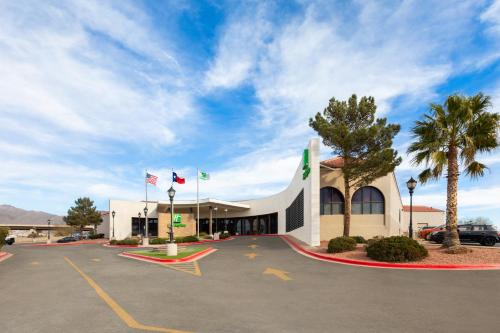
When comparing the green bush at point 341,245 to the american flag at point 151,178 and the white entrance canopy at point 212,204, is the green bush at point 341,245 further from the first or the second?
the white entrance canopy at point 212,204

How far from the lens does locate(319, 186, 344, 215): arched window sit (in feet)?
96.8

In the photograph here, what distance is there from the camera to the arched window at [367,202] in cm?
2955

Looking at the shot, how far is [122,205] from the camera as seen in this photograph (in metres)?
51.5

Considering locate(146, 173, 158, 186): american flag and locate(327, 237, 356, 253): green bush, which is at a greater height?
locate(146, 173, 158, 186): american flag

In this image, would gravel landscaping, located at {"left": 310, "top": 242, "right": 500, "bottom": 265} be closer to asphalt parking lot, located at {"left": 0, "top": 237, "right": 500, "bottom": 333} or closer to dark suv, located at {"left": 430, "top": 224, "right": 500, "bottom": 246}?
asphalt parking lot, located at {"left": 0, "top": 237, "right": 500, "bottom": 333}

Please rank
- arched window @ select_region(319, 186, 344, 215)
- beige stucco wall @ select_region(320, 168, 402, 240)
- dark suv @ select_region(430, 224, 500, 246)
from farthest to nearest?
arched window @ select_region(319, 186, 344, 215) < beige stucco wall @ select_region(320, 168, 402, 240) < dark suv @ select_region(430, 224, 500, 246)

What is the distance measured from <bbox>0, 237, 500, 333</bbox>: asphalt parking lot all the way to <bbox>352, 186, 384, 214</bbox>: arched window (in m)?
16.9

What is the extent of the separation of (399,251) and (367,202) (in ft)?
51.0

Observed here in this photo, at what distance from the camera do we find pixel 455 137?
55.6ft

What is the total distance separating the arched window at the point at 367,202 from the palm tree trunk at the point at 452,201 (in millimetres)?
12639

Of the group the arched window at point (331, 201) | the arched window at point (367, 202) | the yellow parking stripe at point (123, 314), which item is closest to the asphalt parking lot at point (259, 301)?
the yellow parking stripe at point (123, 314)

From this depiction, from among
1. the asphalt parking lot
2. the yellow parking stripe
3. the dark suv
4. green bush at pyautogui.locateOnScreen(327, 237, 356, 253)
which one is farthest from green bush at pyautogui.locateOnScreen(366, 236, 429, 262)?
the dark suv

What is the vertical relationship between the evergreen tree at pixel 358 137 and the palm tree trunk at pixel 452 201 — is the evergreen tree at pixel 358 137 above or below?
above

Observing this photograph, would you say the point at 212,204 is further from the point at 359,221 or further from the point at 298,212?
the point at 359,221
